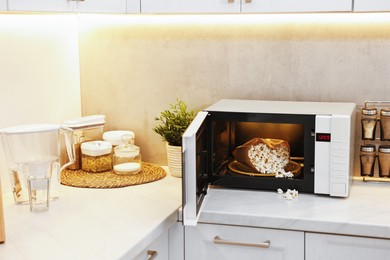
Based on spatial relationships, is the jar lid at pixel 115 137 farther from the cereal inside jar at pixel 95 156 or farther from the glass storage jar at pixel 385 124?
the glass storage jar at pixel 385 124

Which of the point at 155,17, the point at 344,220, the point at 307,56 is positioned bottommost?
the point at 344,220

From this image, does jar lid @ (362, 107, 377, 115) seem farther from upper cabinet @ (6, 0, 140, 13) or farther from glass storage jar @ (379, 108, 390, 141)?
upper cabinet @ (6, 0, 140, 13)

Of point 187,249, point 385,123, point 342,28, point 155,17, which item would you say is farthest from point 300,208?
point 155,17

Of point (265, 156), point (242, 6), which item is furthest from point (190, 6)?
point (265, 156)

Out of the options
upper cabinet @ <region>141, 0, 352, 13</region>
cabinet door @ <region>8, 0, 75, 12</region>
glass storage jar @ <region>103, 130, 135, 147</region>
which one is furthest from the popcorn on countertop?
cabinet door @ <region>8, 0, 75, 12</region>

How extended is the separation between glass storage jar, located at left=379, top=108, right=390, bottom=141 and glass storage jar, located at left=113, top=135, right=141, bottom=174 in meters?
0.95

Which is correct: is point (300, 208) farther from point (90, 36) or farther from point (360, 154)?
point (90, 36)

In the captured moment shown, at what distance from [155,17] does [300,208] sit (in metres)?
1.06

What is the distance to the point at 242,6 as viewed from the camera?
2277mm

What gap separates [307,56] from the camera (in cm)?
253

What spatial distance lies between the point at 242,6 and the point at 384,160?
795 millimetres

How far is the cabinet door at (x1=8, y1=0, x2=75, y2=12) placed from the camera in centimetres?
186

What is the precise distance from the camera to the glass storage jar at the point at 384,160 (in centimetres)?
242

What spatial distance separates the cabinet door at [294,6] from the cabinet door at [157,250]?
84cm
